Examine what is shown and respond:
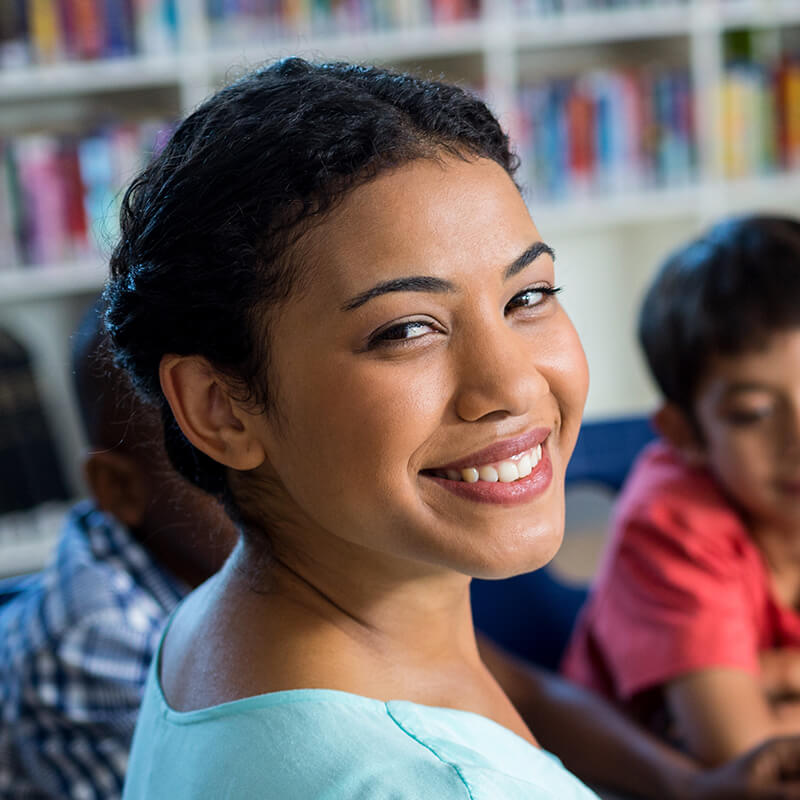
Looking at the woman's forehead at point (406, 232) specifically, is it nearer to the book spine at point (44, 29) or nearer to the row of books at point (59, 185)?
the row of books at point (59, 185)

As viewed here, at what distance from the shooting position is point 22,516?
282cm

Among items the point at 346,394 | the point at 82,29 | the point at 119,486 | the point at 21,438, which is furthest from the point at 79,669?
the point at 82,29

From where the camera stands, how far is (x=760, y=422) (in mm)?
1271

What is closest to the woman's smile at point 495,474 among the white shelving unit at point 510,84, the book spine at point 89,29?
the white shelving unit at point 510,84

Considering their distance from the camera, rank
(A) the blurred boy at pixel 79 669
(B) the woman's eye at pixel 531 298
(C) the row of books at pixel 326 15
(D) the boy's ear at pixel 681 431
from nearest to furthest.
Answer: (B) the woman's eye at pixel 531 298 < (A) the blurred boy at pixel 79 669 < (D) the boy's ear at pixel 681 431 < (C) the row of books at pixel 326 15

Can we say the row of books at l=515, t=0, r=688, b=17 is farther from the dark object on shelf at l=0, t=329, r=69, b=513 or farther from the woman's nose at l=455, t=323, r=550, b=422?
the woman's nose at l=455, t=323, r=550, b=422

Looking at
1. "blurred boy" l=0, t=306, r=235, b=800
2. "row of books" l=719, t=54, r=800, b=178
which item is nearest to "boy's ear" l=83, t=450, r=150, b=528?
"blurred boy" l=0, t=306, r=235, b=800

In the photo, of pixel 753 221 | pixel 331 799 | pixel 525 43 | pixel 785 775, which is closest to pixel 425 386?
pixel 331 799

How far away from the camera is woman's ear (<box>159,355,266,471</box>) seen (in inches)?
28.6

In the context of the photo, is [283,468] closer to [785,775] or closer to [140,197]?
[140,197]

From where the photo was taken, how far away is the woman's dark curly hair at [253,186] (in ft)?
2.22

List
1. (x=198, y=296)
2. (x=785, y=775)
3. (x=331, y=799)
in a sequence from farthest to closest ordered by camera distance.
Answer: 1. (x=785, y=775)
2. (x=198, y=296)
3. (x=331, y=799)

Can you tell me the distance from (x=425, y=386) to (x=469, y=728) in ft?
0.72

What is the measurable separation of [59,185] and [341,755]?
2.44 metres
